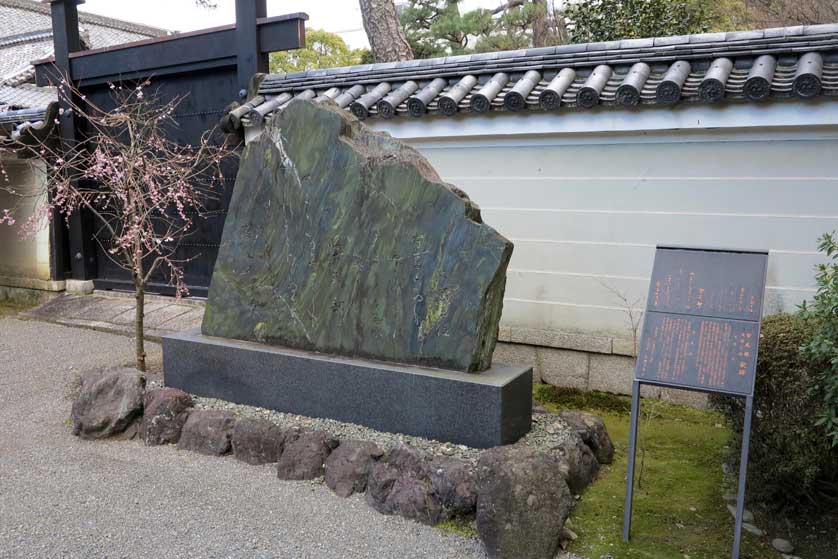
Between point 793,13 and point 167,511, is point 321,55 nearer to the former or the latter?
point 793,13

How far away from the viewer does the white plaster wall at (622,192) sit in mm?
5430

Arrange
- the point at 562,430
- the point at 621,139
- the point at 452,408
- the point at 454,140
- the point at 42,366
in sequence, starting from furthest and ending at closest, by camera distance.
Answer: the point at 42,366 → the point at 454,140 → the point at 621,139 → the point at 562,430 → the point at 452,408

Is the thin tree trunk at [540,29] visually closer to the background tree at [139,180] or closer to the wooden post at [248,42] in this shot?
the wooden post at [248,42]

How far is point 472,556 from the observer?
3725 millimetres

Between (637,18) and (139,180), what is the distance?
310 inches

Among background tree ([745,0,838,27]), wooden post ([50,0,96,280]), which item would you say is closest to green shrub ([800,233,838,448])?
wooden post ([50,0,96,280])

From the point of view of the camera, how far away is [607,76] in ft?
19.5

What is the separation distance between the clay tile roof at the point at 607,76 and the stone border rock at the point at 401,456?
104 inches

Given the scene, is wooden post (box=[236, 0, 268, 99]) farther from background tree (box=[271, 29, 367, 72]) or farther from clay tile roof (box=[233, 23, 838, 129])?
background tree (box=[271, 29, 367, 72])

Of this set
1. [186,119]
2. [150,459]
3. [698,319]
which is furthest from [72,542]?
[186,119]

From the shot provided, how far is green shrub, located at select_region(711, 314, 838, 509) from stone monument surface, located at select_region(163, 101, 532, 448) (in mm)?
1416

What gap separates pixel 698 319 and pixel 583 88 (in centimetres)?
264

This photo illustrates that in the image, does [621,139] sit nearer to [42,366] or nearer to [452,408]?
[452,408]

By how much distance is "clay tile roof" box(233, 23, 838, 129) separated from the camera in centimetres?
526
